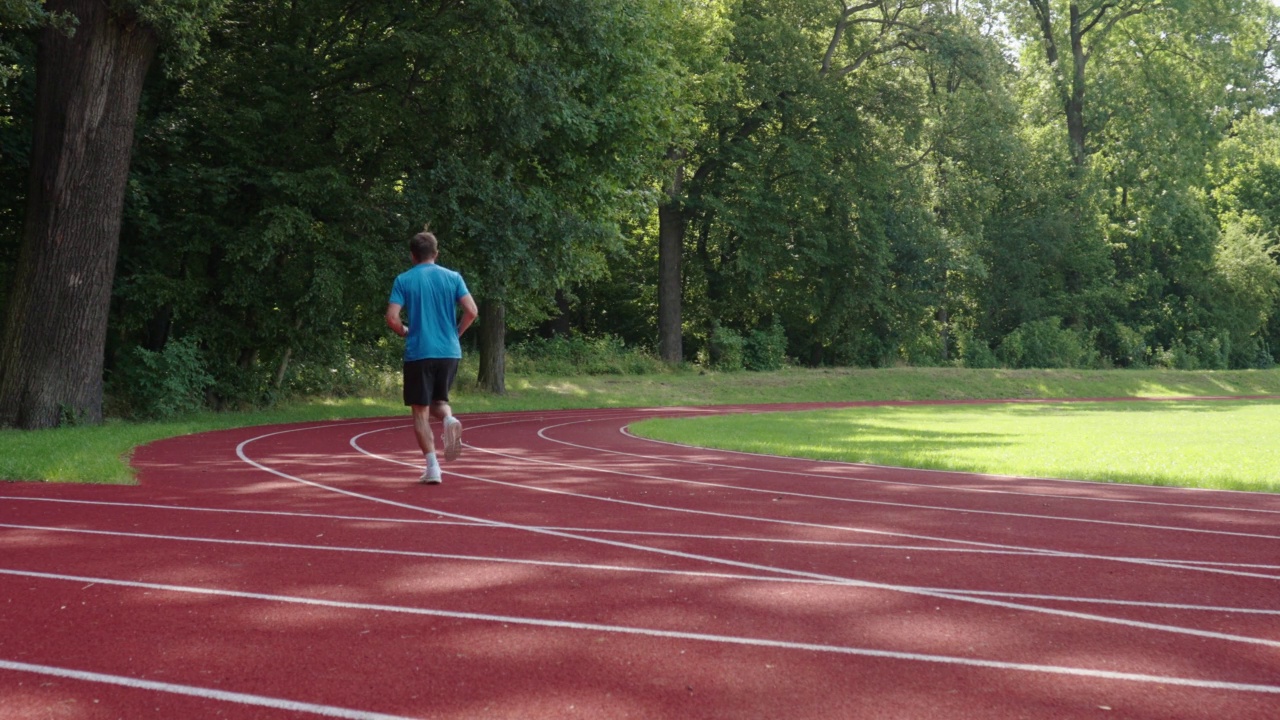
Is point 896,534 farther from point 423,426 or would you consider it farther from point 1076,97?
point 1076,97

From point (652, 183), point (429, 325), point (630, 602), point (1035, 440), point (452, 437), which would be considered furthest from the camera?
point (652, 183)

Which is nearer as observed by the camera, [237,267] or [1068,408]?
[237,267]

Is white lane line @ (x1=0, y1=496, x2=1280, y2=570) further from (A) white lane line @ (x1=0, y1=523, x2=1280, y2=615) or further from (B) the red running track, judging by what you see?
Result: (A) white lane line @ (x1=0, y1=523, x2=1280, y2=615)

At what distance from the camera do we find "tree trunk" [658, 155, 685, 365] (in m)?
40.3

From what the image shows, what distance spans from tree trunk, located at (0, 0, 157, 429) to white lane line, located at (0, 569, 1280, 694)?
12.5 meters

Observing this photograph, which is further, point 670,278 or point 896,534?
point 670,278

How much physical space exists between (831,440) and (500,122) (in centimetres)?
928

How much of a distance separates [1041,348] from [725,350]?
15.9m

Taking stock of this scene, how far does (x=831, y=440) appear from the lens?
62.1ft

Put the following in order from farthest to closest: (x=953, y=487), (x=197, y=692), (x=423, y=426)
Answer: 1. (x=953, y=487)
2. (x=423, y=426)
3. (x=197, y=692)

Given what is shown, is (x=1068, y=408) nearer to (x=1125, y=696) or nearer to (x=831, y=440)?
(x=831, y=440)

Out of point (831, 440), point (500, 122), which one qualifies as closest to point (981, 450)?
point (831, 440)

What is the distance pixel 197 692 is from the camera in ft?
14.8

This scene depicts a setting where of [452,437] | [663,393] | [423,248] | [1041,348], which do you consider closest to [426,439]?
[452,437]
